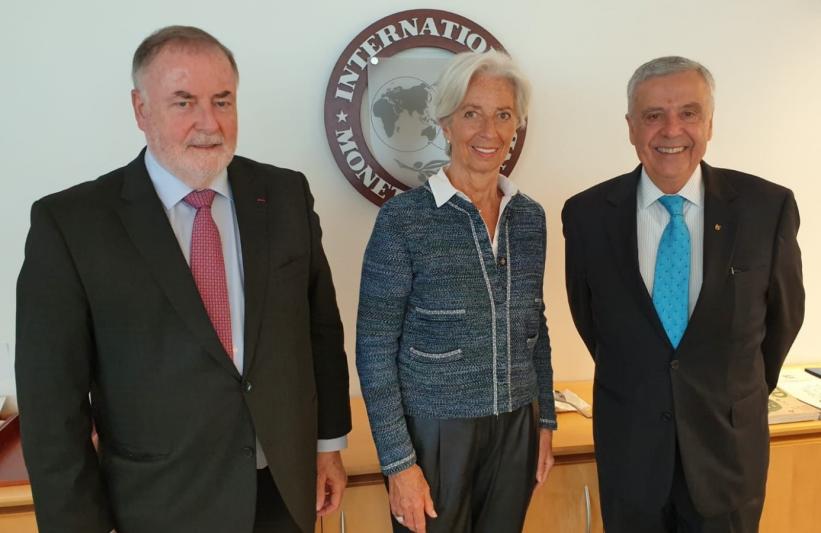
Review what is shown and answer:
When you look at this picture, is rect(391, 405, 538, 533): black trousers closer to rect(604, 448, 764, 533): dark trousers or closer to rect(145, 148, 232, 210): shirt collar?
rect(604, 448, 764, 533): dark trousers

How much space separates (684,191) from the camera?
5.09ft

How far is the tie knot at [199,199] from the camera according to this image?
1246mm

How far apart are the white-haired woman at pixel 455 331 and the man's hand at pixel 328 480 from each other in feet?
0.46

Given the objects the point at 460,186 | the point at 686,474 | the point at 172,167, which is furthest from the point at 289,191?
the point at 686,474

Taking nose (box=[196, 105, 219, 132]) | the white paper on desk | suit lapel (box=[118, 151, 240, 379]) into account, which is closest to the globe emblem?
Answer: nose (box=[196, 105, 219, 132])

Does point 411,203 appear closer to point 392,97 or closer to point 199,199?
point 199,199

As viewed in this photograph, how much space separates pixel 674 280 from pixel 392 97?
1.12 meters

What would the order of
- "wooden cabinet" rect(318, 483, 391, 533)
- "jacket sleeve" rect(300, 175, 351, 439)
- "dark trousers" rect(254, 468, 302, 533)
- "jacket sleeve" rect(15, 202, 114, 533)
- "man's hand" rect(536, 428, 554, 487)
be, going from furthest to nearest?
"wooden cabinet" rect(318, 483, 391, 533) → "man's hand" rect(536, 428, 554, 487) → "jacket sleeve" rect(300, 175, 351, 439) → "dark trousers" rect(254, 468, 302, 533) → "jacket sleeve" rect(15, 202, 114, 533)

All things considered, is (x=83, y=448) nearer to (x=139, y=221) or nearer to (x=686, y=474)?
(x=139, y=221)

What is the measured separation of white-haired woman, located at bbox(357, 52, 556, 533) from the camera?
56.4 inches

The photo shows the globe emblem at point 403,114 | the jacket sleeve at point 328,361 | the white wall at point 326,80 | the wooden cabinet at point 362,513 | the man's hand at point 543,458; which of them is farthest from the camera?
the globe emblem at point 403,114

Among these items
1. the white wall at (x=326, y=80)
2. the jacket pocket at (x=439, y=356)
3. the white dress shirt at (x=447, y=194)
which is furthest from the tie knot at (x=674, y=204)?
the white wall at (x=326, y=80)

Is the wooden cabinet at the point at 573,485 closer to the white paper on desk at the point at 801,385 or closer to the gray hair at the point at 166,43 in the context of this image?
the white paper on desk at the point at 801,385

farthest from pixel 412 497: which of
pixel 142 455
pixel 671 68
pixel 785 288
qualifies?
pixel 671 68
